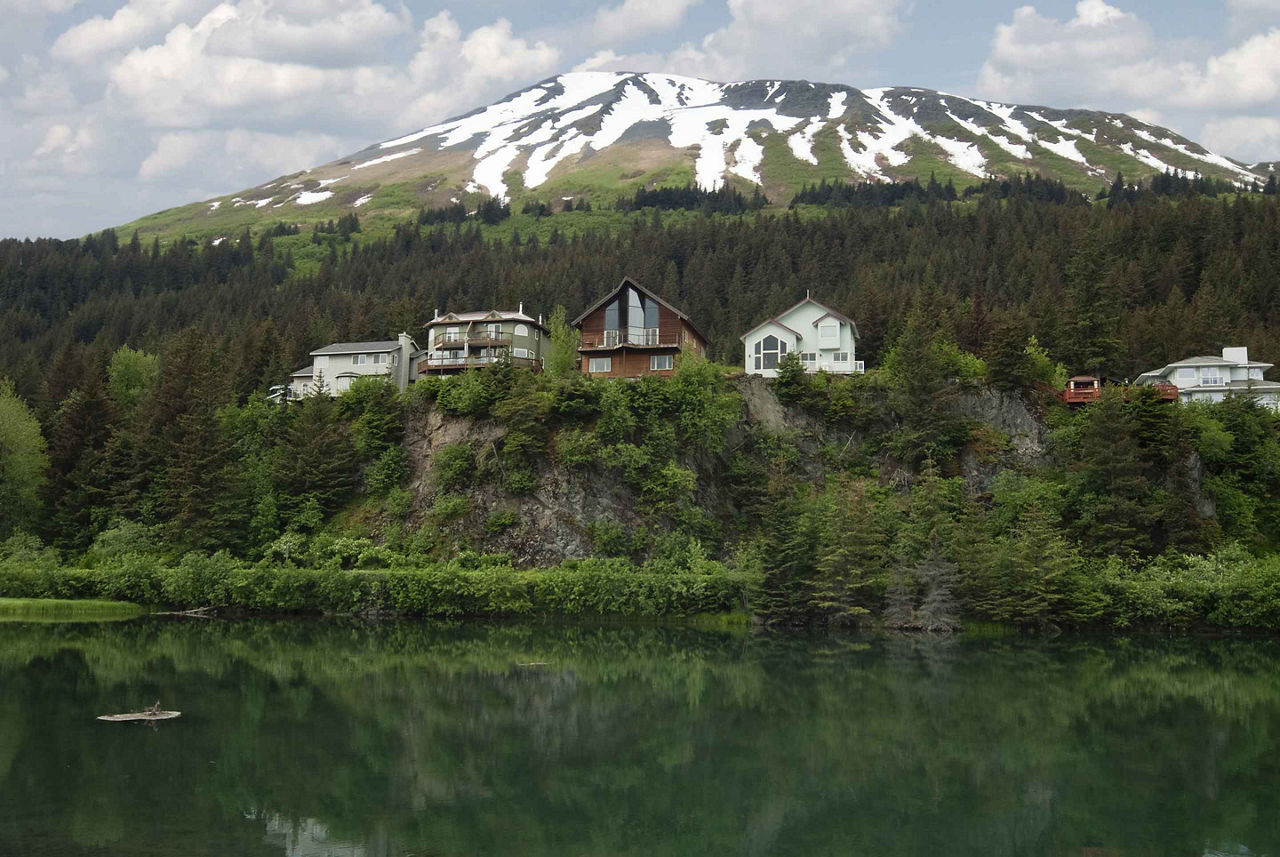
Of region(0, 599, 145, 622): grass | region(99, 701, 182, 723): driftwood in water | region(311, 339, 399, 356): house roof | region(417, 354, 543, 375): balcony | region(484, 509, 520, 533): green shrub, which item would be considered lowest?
region(0, 599, 145, 622): grass

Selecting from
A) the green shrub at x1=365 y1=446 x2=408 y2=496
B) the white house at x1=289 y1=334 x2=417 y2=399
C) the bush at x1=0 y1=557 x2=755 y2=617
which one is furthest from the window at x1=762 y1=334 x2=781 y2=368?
the white house at x1=289 y1=334 x2=417 y2=399

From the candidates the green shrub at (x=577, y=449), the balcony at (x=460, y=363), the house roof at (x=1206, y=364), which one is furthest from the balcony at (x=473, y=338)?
the house roof at (x=1206, y=364)

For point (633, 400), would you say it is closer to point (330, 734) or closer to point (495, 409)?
point (495, 409)

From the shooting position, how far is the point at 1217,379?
62.2 metres

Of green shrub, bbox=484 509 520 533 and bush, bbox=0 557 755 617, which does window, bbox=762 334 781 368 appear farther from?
green shrub, bbox=484 509 520 533

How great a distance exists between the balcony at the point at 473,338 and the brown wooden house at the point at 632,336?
5.12 meters

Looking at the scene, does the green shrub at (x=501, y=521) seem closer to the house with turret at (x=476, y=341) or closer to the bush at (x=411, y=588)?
the bush at (x=411, y=588)

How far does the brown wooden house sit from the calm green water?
86.2ft

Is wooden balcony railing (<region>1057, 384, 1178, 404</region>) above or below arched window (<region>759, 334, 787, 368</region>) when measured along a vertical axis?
below

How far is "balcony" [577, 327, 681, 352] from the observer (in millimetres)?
62562

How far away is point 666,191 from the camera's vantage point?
521ft

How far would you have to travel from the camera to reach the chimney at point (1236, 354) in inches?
2505

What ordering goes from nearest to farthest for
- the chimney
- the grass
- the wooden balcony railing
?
the grass, the wooden balcony railing, the chimney

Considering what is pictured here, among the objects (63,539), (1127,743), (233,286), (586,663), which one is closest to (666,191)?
(233,286)
